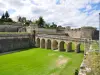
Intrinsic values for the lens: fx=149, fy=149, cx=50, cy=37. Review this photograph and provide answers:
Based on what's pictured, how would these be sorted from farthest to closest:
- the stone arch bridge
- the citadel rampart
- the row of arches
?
the row of arches → the citadel rampart → the stone arch bridge

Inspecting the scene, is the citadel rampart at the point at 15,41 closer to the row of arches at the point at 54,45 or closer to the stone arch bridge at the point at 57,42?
the stone arch bridge at the point at 57,42

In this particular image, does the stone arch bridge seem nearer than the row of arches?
Yes

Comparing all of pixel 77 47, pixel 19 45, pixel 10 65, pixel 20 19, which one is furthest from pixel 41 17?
pixel 10 65

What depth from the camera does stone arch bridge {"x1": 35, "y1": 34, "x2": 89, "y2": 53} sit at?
95.3 feet

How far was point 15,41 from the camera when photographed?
113 feet

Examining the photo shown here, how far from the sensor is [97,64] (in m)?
9.80

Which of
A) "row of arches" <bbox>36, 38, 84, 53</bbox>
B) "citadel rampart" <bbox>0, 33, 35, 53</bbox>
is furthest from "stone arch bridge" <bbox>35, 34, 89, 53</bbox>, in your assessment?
"citadel rampart" <bbox>0, 33, 35, 53</bbox>

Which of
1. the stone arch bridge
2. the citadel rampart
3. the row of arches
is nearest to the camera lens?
the stone arch bridge

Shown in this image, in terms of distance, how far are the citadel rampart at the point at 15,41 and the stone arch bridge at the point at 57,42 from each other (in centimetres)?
207

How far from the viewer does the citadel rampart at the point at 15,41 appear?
103ft

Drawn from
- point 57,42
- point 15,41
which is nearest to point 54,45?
point 57,42

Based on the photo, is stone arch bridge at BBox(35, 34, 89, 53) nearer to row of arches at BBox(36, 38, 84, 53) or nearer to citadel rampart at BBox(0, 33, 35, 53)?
row of arches at BBox(36, 38, 84, 53)

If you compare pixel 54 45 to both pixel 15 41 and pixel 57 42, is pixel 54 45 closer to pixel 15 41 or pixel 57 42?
pixel 57 42

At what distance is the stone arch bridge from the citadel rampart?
6.80 ft
